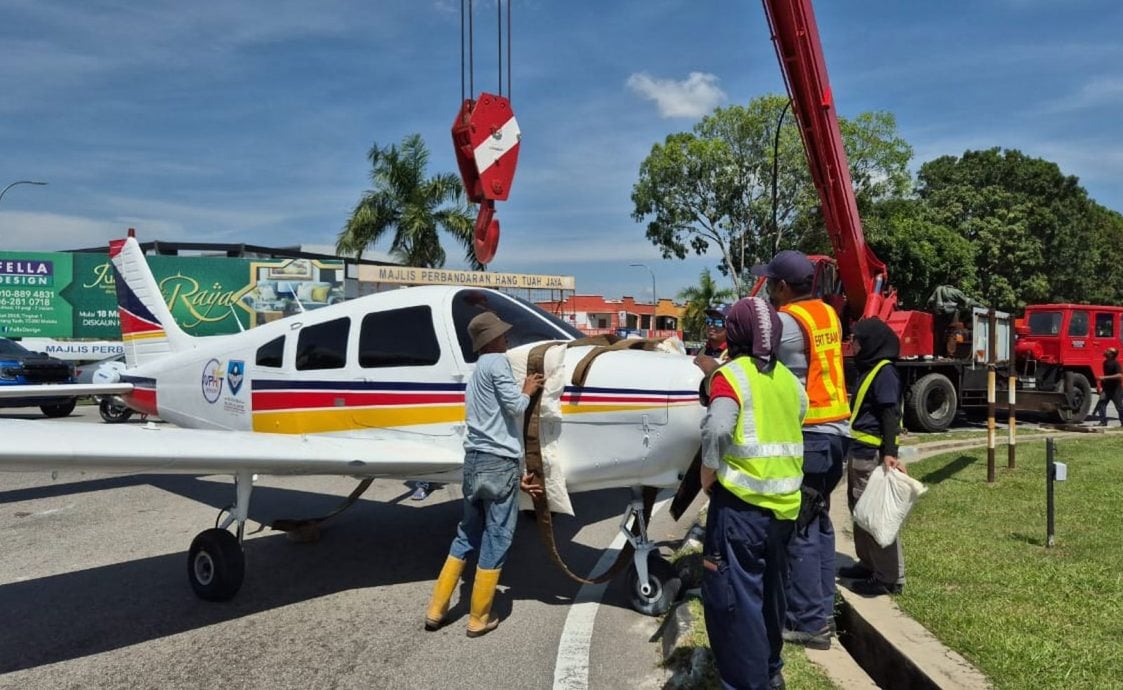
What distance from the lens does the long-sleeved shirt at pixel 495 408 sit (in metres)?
4.28

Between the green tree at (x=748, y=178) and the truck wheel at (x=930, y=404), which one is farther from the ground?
the green tree at (x=748, y=178)

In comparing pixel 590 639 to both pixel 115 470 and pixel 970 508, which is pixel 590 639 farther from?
pixel 970 508

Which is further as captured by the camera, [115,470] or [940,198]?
[940,198]

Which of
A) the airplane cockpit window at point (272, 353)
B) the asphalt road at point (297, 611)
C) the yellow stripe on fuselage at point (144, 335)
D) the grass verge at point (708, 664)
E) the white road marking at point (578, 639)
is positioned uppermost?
the yellow stripe on fuselage at point (144, 335)

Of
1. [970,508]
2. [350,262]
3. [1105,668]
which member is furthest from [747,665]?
[350,262]

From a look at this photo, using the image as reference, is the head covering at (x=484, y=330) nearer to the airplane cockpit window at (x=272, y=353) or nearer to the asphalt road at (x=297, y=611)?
the asphalt road at (x=297, y=611)

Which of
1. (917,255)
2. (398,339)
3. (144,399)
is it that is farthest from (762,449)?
(917,255)

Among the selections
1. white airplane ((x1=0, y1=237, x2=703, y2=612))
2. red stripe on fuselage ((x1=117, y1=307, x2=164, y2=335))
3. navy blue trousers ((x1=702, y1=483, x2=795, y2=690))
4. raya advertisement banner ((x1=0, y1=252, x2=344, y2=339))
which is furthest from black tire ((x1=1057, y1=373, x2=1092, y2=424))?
raya advertisement banner ((x1=0, y1=252, x2=344, y2=339))

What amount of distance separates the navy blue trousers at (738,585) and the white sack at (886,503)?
5.22 feet

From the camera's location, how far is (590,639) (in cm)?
420

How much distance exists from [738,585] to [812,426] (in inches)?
52.4

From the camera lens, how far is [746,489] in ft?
9.50

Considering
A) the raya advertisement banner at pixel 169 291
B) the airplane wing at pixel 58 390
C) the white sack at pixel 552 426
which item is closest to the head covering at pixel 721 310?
the white sack at pixel 552 426

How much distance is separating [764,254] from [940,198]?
14.0 meters
